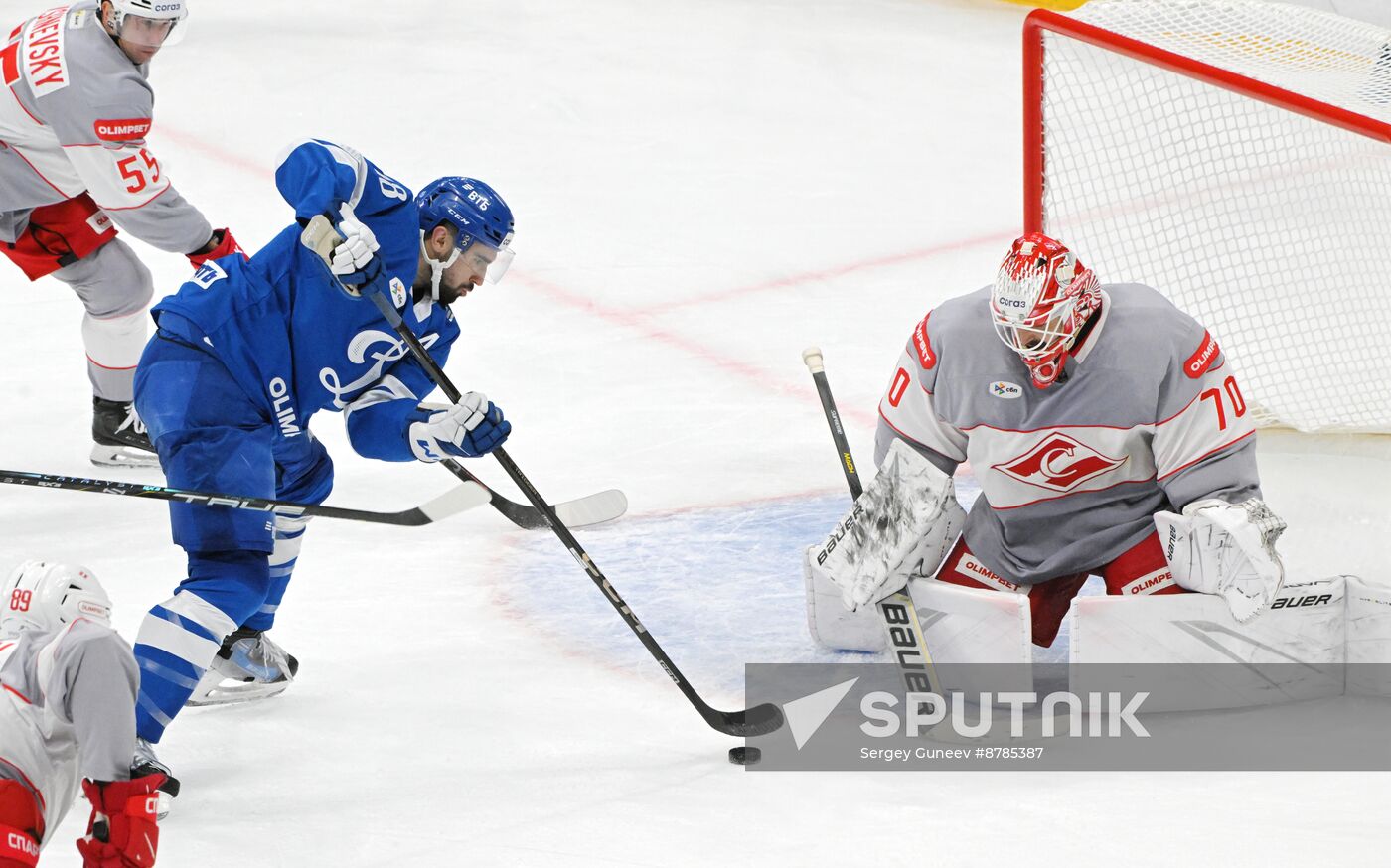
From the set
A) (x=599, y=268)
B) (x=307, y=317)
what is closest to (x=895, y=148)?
(x=599, y=268)

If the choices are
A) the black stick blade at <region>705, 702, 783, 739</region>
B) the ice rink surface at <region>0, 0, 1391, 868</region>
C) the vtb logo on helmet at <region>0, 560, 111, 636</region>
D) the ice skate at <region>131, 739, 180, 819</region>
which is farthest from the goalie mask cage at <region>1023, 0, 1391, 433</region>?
the vtb logo on helmet at <region>0, 560, 111, 636</region>

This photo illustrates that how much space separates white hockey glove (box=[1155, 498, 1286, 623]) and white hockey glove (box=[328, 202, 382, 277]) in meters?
1.40

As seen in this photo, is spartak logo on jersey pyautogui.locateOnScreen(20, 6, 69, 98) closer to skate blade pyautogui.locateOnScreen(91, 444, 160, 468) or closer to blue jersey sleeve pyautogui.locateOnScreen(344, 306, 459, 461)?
skate blade pyautogui.locateOnScreen(91, 444, 160, 468)

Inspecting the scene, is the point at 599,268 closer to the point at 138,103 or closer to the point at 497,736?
the point at 138,103

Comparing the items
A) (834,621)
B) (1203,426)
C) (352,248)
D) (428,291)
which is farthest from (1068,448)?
(352,248)

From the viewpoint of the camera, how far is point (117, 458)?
4660 mm

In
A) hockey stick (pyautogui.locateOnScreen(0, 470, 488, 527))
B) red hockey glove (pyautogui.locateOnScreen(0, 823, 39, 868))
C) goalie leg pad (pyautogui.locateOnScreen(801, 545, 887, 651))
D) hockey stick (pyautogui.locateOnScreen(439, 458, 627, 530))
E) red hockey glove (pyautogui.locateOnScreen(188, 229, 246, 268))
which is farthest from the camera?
red hockey glove (pyautogui.locateOnScreen(188, 229, 246, 268))

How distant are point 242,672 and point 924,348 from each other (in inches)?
53.5

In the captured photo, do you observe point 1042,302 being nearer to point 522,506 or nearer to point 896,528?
point 896,528

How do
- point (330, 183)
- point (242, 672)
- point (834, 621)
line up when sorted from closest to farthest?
point (330, 183), point (242, 672), point (834, 621)

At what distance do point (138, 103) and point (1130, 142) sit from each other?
2715 mm

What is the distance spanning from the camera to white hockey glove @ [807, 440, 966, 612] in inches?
129

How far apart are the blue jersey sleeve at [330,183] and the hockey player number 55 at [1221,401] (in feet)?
4.60

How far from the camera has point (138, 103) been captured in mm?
4125
